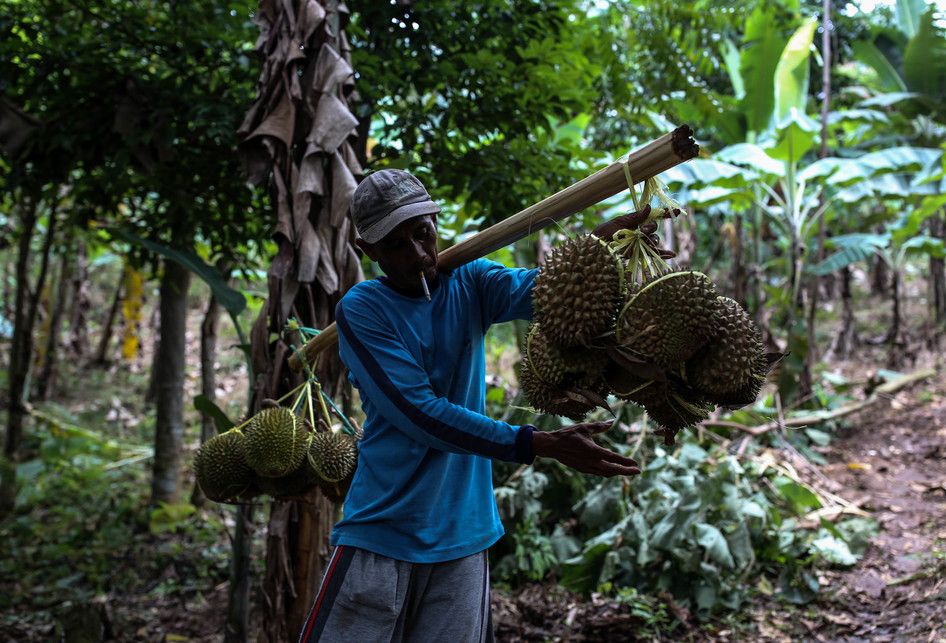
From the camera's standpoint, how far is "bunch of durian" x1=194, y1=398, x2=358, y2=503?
7.70 feet

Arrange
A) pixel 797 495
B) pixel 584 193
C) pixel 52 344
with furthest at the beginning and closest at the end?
pixel 52 344
pixel 797 495
pixel 584 193

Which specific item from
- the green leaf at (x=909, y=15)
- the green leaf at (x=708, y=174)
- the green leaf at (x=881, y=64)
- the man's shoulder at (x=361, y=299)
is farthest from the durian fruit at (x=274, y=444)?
the green leaf at (x=909, y=15)

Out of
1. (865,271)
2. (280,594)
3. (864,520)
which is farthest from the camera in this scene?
(865,271)

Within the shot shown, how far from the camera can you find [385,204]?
75.1 inches

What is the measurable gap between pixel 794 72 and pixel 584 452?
7386 millimetres

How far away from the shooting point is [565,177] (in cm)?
403

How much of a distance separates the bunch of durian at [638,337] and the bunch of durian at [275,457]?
0.97 m

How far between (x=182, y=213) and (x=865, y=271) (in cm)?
1442

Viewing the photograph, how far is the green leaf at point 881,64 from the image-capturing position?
355 inches

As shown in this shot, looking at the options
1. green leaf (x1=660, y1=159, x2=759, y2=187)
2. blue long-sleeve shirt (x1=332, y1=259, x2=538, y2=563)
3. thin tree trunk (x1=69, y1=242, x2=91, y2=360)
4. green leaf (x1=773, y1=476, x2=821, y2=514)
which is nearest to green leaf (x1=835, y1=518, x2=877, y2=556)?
green leaf (x1=773, y1=476, x2=821, y2=514)

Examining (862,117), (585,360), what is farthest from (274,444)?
(862,117)

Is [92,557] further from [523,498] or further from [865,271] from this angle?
[865,271]

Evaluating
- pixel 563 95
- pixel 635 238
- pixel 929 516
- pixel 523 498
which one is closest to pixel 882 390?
pixel 929 516

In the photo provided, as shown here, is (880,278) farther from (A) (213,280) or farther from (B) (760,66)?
(A) (213,280)
